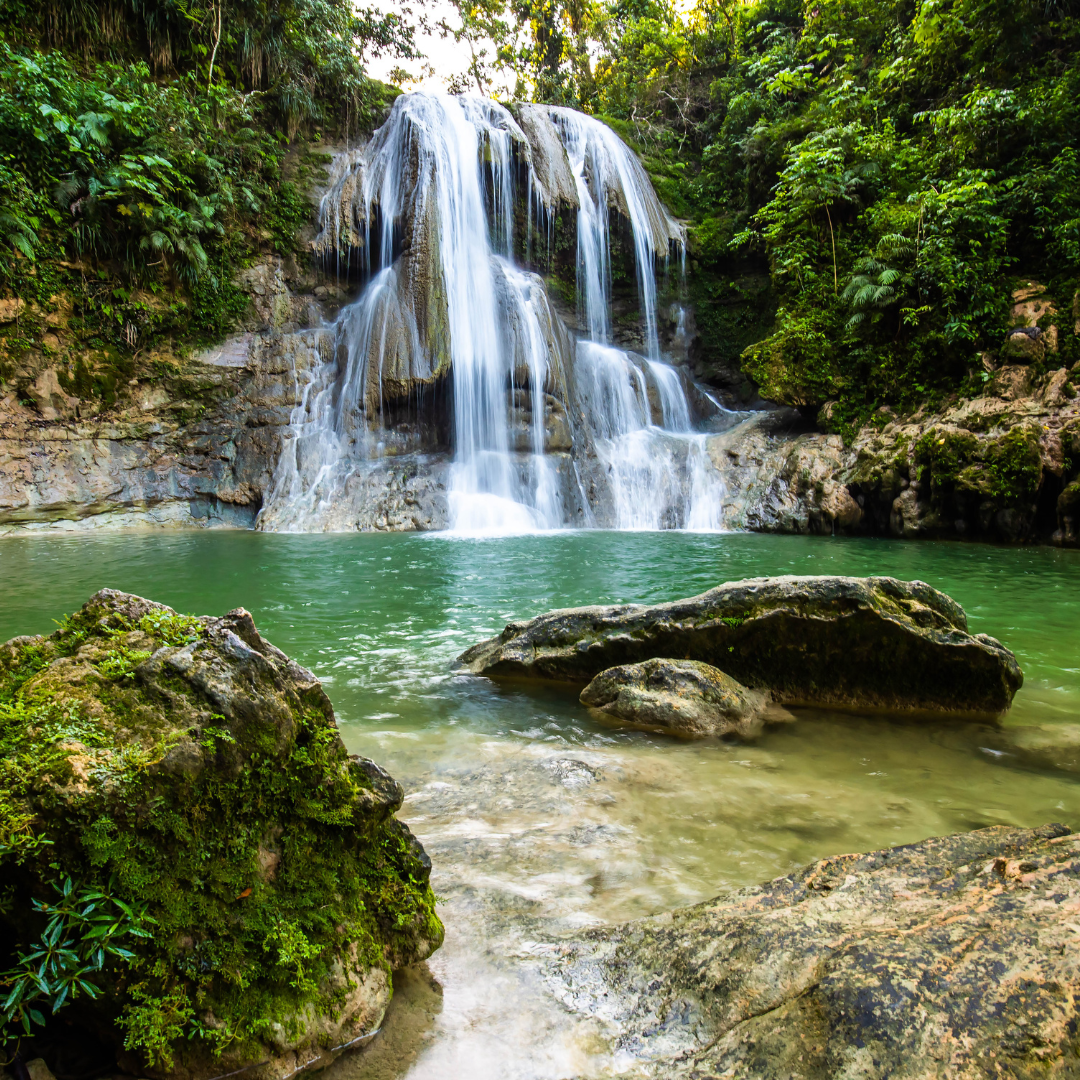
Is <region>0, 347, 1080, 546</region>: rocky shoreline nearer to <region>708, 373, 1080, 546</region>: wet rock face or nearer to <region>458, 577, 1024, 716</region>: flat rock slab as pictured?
<region>708, 373, 1080, 546</region>: wet rock face

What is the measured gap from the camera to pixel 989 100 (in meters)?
13.2

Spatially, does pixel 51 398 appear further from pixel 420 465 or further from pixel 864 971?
pixel 864 971

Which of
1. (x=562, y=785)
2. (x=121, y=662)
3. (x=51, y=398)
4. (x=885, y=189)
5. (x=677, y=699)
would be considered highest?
(x=885, y=189)

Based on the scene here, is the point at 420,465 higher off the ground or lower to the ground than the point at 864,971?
higher

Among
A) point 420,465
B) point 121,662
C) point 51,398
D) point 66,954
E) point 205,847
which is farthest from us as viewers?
point 420,465

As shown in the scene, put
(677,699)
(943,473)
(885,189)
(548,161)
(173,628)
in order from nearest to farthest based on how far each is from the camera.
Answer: (173,628)
(677,699)
(943,473)
(885,189)
(548,161)

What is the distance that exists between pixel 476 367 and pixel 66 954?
660 inches

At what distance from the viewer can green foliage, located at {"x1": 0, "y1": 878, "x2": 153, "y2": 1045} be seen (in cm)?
111

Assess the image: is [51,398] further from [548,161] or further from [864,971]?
[864,971]

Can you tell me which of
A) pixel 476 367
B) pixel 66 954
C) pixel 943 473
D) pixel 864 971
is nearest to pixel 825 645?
pixel 864 971

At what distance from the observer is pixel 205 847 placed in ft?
4.56

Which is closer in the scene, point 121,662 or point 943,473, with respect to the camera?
point 121,662

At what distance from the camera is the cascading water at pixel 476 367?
1625 cm

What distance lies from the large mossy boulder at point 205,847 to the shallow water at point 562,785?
0.62 feet
